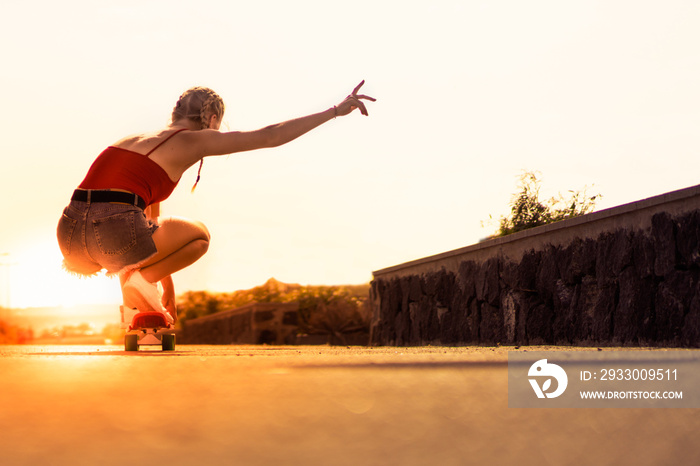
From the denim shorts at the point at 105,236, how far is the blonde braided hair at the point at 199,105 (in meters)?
0.43

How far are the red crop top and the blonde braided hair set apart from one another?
0.28m

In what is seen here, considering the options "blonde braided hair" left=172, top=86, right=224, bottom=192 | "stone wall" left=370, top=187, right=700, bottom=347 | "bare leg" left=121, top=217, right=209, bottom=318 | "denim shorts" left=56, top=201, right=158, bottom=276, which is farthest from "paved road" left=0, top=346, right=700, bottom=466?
"stone wall" left=370, top=187, right=700, bottom=347

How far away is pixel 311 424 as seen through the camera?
121cm

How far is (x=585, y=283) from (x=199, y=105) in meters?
3.71

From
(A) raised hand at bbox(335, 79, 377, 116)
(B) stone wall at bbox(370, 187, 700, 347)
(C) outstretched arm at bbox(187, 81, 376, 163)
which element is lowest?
(B) stone wall at bbox(370, 187, 700, 347)

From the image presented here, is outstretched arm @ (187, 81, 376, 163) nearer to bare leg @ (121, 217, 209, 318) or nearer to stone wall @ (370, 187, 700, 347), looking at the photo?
bare leg @ (121, 217, 209, 318)

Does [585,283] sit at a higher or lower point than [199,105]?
lower

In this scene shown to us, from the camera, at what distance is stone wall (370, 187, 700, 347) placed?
15.5 ft

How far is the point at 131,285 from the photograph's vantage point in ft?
10.3

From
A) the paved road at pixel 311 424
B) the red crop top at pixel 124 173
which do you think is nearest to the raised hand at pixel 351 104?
the red crop top at pixel 124 173

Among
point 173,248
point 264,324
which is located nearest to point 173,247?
point 173,248

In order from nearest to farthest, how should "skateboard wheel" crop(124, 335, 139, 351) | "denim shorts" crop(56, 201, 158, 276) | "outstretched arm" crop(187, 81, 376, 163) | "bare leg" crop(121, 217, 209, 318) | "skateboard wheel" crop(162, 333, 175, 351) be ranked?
"denim shorts" crop(56, 201, 158, 276)
"outstretched arm" crop(187, 81, 376, 163)
"bare leg" crop(121, 217, 209, 318)
"skateboard wheel" crop(124, 335, 139, 351)
"skateboard wheel" crop(162, 333, 175, 351)

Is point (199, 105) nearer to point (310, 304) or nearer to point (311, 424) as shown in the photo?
point (311, 424)

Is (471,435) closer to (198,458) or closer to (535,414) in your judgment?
(535,414)
